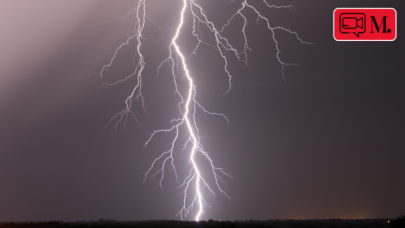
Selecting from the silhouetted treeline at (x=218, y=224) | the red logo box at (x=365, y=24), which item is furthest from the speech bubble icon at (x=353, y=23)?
the silhouetted treeline at (x=218, y=224)

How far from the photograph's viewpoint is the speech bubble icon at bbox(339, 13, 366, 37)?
12828 millimetres

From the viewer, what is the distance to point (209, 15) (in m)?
12.7

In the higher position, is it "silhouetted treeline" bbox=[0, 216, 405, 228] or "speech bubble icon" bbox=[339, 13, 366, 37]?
"speech bubble icon" bbox=[339, 13, 366, 37]

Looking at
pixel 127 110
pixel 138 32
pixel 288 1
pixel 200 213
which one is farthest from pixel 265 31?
pixel 200 213

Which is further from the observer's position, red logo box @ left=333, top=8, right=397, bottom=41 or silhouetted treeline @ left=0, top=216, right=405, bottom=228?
red logo box @ left=333, top=8, right=397, bottom=41

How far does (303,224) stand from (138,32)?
694cm

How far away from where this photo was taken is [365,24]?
1299 centimetres

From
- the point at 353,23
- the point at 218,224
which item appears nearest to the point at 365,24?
the point at 353,23

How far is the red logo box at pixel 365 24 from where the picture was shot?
12.8m

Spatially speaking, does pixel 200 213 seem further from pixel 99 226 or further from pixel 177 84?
pixel 177 84

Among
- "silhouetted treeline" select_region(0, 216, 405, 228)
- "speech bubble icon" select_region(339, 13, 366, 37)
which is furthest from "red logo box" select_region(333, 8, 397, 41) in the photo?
"silhouetted treeline" select_region(0, 216, 405, 228)

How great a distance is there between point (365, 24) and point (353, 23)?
1.14 ft

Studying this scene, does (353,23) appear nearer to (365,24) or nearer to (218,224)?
(365,24)

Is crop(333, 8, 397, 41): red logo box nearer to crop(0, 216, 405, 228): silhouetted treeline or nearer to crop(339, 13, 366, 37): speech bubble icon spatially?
crop(339, 13, 366, 37): speech bubble icon
